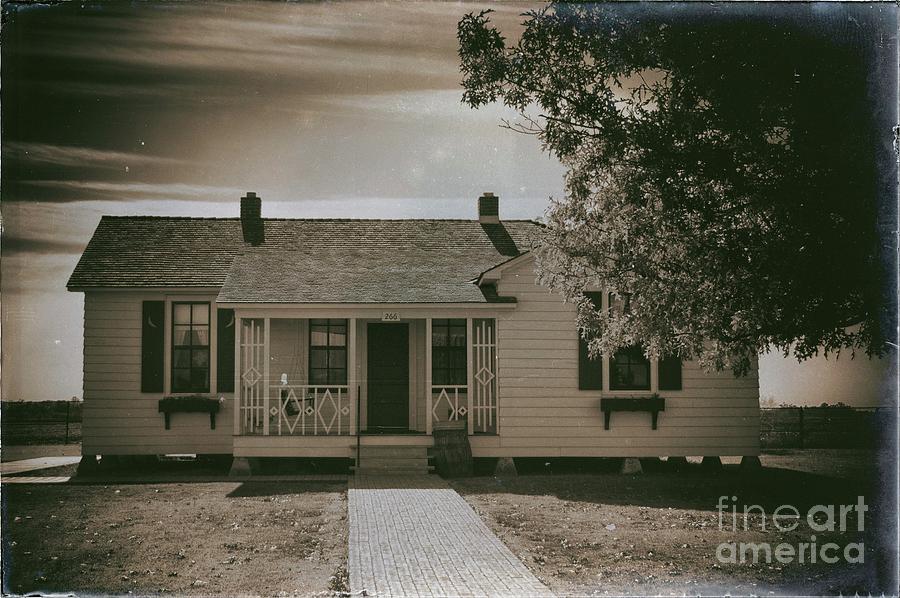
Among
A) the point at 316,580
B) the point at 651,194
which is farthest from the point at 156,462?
the point at 651,194

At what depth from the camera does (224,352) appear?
720 inches

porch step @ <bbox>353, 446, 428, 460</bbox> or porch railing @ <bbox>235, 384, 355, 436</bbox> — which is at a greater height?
porch railing @ <bbox>235, 384, 355, 436</bbox>

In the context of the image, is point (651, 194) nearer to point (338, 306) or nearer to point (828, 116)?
point (828, 116)

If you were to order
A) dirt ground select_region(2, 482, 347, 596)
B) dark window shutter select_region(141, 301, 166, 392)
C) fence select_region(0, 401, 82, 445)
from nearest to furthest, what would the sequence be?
dirt ground select_region(2, 482, 347, 596)
dark window shutter select_region(141, 301, 166, 392)
fence select_region(0, 401, 82, 445)

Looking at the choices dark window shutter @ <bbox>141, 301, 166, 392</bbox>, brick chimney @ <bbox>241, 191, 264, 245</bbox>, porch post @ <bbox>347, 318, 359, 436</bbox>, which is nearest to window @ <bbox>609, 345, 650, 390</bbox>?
porch post @ <bbox>347, 318, 359, 436</bbox>

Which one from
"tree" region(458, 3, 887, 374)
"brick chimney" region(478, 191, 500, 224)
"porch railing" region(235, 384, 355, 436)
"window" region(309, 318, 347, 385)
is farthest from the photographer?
"brick chimney" region(478, 191, 500, 224)

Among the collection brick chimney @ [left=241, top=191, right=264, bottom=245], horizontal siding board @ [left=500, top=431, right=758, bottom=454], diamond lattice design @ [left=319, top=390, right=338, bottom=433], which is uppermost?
brick chimney @ [left=241, top=191, right=264, bottom=245]

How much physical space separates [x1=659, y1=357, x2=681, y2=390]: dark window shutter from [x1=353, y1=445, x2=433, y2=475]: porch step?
466 cm

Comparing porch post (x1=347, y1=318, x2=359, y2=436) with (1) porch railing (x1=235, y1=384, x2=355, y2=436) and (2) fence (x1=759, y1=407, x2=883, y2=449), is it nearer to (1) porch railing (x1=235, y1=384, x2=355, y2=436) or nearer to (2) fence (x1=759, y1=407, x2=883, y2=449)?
(1) porch railing (x1=235, y1=384, x2=355, y2=436)

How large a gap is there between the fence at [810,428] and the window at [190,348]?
12572mm

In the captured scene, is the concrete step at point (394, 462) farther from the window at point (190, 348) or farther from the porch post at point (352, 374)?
the window at point (190, 348)

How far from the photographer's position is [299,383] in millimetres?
18453

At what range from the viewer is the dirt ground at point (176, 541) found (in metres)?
9.20

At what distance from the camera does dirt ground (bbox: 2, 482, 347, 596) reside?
9.20m
